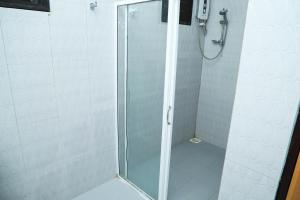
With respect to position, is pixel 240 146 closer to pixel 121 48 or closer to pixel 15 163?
pixel 121 48

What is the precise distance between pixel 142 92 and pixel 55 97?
74 centimetres

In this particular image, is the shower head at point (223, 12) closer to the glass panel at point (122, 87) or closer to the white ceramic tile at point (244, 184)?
the glass panel at point (122, 87)

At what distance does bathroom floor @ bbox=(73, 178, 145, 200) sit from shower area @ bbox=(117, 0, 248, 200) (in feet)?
0.27

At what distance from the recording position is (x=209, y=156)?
2.70 meters

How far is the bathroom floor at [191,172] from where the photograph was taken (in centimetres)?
198

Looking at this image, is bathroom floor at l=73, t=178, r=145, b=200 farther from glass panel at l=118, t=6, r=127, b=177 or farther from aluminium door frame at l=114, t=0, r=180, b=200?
aluminium door frame at l=114, t=0, r=180, b=200

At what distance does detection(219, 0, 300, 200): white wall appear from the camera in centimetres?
87

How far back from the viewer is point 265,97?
967 millimetres

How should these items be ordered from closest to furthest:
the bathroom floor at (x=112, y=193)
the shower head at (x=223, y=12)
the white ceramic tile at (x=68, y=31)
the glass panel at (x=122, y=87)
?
the white ceramic tile at (x=68, y=31), the glass panel at (x=122, y=87), the bathroom floor at (x=112, y=193), the shower head at (x=223, y=12)

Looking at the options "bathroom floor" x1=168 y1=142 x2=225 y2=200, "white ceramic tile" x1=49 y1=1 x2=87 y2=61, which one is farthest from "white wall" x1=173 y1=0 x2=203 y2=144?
"white ceramic tile" x1=49 y1=1 x2=87 y2=61

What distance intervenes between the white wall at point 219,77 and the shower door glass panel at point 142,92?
1378 mm

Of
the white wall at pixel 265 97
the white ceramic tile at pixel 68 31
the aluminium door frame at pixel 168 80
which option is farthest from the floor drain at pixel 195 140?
the white ceramic tile at pixel 68 31

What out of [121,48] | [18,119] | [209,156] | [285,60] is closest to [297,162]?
[285,60]

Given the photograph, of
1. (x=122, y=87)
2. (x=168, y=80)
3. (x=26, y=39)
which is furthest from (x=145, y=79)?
(x=26, y=39)
